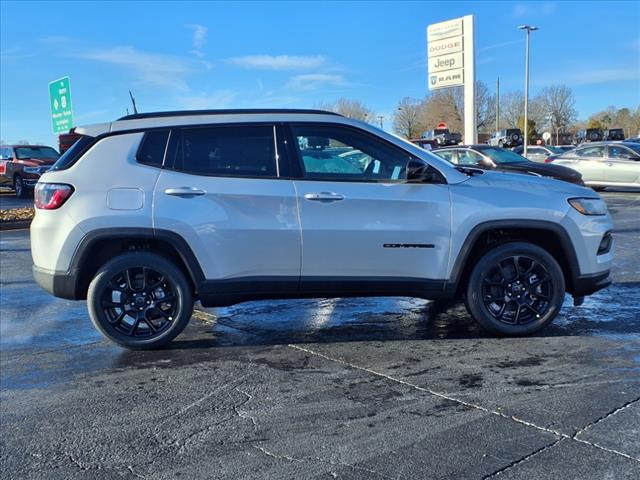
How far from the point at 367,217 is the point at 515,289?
1423 millimetres

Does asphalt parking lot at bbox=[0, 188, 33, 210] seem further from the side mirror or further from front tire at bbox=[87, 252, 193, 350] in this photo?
the side mirror

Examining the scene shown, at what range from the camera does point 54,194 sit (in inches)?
179

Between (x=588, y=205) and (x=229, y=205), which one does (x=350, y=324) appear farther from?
(x=588, y=205)

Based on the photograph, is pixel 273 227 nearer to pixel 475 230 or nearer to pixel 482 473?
pixel 475 230

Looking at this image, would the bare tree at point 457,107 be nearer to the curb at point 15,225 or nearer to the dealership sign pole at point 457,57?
the dealership sign pole at point 457,57

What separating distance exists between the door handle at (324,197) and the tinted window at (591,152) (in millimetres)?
17025

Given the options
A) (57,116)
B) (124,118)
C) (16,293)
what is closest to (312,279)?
(124,118)

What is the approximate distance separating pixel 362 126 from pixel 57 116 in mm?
14444

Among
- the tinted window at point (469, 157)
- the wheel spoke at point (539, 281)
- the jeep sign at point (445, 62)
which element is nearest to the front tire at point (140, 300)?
the wheel spoke at point (539, 281)

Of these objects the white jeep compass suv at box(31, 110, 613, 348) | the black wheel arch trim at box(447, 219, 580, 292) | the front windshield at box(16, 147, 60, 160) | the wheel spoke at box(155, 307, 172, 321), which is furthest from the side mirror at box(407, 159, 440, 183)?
the front windshield at box(16, 147, 60, 160)

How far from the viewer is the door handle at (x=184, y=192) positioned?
14.9 ft

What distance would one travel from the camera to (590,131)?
61.4 m

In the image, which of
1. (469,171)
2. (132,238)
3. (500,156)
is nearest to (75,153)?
(132,238)

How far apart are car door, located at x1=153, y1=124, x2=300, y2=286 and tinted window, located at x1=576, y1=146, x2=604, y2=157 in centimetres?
1720
